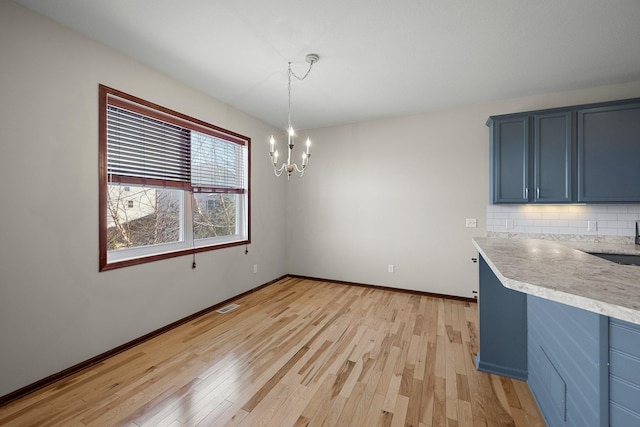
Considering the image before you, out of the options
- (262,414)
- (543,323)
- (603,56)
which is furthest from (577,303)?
(603,56)

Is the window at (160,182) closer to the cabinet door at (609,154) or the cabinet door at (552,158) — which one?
the cabinet door at (552,158)

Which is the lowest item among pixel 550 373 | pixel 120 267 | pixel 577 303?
pixel 550 373

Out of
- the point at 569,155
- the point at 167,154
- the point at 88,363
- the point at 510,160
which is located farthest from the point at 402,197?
the point at 88,363

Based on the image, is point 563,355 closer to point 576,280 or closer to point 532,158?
point 576,280

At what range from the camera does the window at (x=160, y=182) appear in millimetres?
2324

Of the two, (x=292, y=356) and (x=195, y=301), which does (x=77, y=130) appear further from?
(x=292, y=356)

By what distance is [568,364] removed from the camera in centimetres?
116

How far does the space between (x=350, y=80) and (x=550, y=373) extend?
2.90 m

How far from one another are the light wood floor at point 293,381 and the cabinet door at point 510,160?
160 centimetres

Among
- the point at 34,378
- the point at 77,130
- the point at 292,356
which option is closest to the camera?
the point at 34,378

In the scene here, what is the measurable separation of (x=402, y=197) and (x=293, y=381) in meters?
2.90

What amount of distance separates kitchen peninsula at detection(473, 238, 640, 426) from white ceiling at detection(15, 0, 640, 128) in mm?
1732

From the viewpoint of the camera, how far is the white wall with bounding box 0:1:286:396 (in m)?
1.74

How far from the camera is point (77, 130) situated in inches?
80.5
